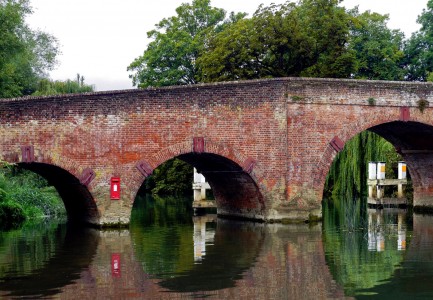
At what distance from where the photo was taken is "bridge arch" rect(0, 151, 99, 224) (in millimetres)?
19078

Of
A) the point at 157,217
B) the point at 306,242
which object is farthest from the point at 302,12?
the point at 306,242

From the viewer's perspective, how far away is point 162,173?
4397 centimetres

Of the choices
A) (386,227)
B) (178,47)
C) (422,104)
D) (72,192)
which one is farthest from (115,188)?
(178,47)

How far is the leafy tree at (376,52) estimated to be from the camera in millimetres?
41906

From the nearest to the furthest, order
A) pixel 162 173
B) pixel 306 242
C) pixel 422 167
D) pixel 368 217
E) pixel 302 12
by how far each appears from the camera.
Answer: pixel 306 242 < pixel 368 217 < pixel 422 167 < pixel 302 12 < pixel 162 173

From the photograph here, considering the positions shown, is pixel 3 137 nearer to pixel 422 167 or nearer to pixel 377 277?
pixel 377 277

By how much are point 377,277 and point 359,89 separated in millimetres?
10851

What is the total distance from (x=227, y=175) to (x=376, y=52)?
837 inches

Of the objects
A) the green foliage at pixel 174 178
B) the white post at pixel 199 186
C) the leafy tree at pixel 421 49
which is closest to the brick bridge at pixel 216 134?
the white post at pixel 199 186

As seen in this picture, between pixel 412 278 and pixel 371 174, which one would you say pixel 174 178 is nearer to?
pixel 371 174

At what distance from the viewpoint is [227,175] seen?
23406 mm

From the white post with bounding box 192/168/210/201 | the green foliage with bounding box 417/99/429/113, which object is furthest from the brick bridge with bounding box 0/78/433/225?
the white post with bounding box 192/168/210/201

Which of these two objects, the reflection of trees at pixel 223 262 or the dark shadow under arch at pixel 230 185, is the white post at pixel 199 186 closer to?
the dark shadow under arch at pixel 230 185

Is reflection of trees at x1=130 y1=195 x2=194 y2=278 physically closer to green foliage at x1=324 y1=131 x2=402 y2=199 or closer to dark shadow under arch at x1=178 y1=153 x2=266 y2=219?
dark shadow under arch at x1=178 y1=153 x2=266 y2=219
